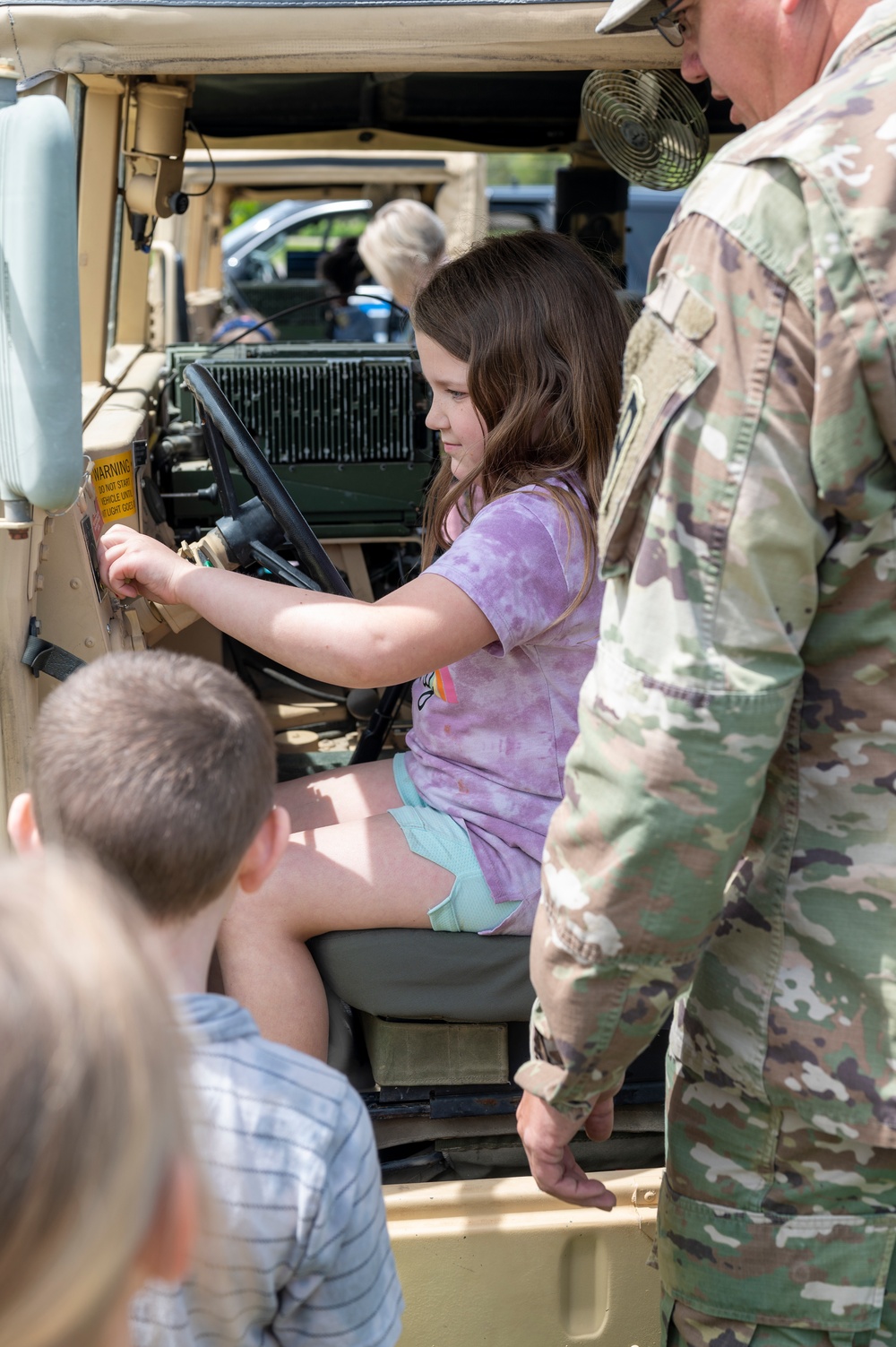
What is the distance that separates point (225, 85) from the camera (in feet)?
10.2

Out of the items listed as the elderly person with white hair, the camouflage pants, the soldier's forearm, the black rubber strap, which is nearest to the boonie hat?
the soldier's forearm

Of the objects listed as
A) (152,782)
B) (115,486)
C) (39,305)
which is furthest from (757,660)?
(115,486)

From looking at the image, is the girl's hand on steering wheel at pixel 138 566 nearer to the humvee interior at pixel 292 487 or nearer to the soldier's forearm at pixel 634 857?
the humvee interior at pixel 292 487

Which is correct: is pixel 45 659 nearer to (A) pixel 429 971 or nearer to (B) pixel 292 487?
(A) pixel 429 971

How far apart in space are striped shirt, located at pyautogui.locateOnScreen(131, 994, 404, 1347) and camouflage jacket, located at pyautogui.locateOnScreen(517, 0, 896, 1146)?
26 centimetres

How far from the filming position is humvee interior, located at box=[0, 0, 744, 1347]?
132 cm

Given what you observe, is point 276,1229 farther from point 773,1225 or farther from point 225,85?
point 225,85

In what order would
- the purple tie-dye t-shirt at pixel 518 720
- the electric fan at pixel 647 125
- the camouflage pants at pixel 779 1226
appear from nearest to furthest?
the camouflage pants at pixel 779 1226 < the purple tie-dye t-shirt at pixel 518 720 < the electric fan at pixel 647 125

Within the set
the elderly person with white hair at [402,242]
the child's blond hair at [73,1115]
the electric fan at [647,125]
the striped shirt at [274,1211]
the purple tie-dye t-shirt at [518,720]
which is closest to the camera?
the child's blond hair at [73,1115]

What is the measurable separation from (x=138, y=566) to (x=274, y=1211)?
88cm

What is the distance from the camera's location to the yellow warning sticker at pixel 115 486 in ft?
6.51

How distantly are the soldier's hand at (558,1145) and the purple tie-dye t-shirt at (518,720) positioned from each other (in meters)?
0.33

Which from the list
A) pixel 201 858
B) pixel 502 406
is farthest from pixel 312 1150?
pixel 502 406

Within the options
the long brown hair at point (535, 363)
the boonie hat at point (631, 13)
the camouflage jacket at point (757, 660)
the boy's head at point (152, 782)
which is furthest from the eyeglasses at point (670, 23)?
the boy's head at point (152, 782)
